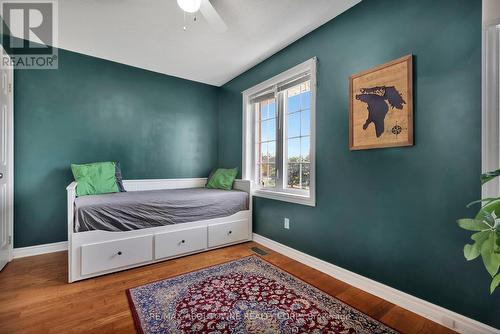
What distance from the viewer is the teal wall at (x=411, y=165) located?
1.38 meters

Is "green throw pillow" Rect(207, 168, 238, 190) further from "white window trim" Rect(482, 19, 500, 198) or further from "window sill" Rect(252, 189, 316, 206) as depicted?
"white window trim" Rect(482, 19, 500, 198)

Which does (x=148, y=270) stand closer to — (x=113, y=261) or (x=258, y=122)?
(x=113, y=261)

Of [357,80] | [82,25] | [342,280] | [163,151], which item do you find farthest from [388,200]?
[82,25]

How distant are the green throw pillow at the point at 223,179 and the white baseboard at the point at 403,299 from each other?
1.30 meters

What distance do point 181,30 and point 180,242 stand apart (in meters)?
2.23

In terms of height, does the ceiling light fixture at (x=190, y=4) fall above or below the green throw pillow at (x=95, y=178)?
above

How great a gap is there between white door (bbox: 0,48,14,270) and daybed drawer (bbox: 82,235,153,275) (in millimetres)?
955

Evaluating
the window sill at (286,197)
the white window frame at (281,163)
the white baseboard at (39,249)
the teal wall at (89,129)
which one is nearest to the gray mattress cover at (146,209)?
the window sill at (286,197)

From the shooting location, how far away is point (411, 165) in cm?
162

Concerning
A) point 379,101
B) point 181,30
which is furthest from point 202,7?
point 379,101

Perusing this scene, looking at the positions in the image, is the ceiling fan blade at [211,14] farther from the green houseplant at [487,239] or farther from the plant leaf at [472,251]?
the plant leaf at [472,251]

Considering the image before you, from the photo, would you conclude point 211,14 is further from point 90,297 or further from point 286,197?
point 90,297

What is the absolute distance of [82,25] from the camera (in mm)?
2258

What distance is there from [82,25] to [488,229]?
3.31 m
